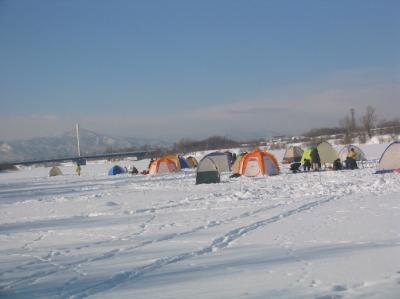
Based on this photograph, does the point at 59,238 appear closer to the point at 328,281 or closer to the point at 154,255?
the point at 154,255

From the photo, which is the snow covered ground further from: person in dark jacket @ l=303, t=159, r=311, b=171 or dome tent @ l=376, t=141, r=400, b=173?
person in dark jacket @ l=303, t=159, r=311, b=171

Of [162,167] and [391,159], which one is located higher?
[162,167]

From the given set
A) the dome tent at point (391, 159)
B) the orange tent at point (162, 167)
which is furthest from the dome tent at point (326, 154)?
the orange tent at point (162, 167)

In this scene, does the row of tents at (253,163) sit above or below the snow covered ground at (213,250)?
above

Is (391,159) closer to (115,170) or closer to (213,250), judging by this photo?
(213,250)

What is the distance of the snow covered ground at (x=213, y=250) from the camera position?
5.28m

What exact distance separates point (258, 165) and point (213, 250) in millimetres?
17701

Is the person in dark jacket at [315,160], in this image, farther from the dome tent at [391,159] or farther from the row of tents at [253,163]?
the dome tent at [391,159]

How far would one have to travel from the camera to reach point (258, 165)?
80.8 ft

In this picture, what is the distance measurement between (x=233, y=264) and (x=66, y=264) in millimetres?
2403

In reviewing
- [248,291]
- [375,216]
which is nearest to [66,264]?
[248,291]

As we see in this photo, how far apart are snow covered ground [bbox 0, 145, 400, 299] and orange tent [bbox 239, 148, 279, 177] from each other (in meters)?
11.2

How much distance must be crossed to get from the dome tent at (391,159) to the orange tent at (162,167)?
685 inches

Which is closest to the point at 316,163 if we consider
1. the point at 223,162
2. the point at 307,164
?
the point at 307,164
